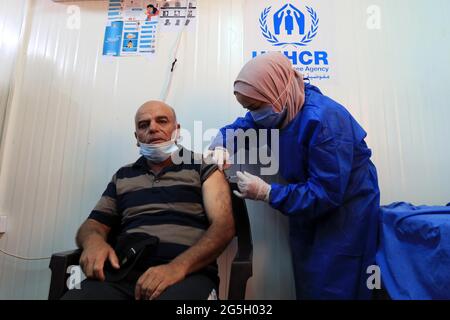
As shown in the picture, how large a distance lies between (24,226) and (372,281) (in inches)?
72.9

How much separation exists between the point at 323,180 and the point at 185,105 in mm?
937

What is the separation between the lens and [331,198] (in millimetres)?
1037

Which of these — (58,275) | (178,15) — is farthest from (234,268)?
(178,15)

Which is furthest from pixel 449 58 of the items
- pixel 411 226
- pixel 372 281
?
Answer: pixel 372 281

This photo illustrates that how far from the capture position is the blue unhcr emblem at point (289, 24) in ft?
5.24

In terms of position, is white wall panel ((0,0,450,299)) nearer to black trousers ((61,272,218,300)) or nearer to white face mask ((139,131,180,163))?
white face mask ((139,131,180,163))

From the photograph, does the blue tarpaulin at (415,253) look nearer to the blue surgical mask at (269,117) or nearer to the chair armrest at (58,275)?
the blue surgical mask at (269,117)

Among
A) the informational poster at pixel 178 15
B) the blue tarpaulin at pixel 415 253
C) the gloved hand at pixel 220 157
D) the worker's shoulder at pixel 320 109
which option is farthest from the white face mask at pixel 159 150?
the blue tarpaulin at pixel 415 253

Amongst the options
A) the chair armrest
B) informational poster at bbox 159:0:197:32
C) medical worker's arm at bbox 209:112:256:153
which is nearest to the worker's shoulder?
medical worker's arm at bbox 209:112:256:153

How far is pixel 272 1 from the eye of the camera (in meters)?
1.66

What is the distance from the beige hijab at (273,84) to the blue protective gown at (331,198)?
58 mm

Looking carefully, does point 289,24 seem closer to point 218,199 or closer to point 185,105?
point 185,105
